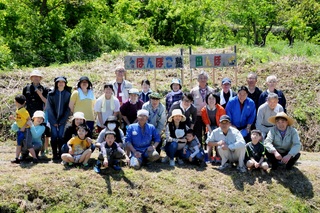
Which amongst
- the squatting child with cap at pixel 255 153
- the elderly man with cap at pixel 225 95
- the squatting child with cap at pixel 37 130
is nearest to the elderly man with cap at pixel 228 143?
the squatting child with cap at pixel 255 153

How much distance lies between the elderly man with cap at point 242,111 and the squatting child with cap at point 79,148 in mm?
2809

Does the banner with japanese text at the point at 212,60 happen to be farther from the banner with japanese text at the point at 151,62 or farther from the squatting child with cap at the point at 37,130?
the squatting child with cap at the point at 37,130

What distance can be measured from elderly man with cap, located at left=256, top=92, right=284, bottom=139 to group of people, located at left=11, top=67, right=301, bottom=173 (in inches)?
0.8

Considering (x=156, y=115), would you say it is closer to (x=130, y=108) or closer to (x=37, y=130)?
(x=130, y=108)

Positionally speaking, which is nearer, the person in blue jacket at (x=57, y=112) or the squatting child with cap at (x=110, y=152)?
the squatting child with cap at (x=110, y=152)

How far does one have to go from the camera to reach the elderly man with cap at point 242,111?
8555mm

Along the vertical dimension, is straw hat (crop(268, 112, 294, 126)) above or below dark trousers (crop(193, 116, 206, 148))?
above

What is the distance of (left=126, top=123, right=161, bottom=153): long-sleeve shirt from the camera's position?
325 inches

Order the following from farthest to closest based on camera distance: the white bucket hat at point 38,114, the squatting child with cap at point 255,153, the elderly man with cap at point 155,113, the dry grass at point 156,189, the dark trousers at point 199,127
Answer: the dark trousers at point 199,127 < the elderly man with cap at point 155,113 < the white bucket hat at point 38,114 < the squatting child with cap at point 255,153 < the dry grass at point 156,189

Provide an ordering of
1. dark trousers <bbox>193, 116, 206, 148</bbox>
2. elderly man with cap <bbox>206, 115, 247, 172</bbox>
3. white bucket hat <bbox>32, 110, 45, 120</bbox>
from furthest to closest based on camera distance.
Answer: dark trousers <bbox>193, 116, 206, 148</bbox> < white bucket hat <bbox>32, 110, 45, 120</bbox> < elderly man with cap <bbox>206, 115, 247, 172</bbox>

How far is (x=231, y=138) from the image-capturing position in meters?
8.20

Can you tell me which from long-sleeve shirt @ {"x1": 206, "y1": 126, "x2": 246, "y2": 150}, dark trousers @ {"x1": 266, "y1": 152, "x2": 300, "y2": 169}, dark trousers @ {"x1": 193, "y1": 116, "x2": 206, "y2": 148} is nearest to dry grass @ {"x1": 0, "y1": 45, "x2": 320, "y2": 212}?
dark trousers @ {"x1": 266, "y1": 152, "x2": 300, "y2": 169}

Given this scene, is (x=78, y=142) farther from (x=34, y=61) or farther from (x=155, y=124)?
(x=34, y=61)

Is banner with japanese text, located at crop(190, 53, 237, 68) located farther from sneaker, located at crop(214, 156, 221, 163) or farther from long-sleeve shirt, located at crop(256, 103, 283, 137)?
sneaker, located at crop(214, 156, 221, 163)
